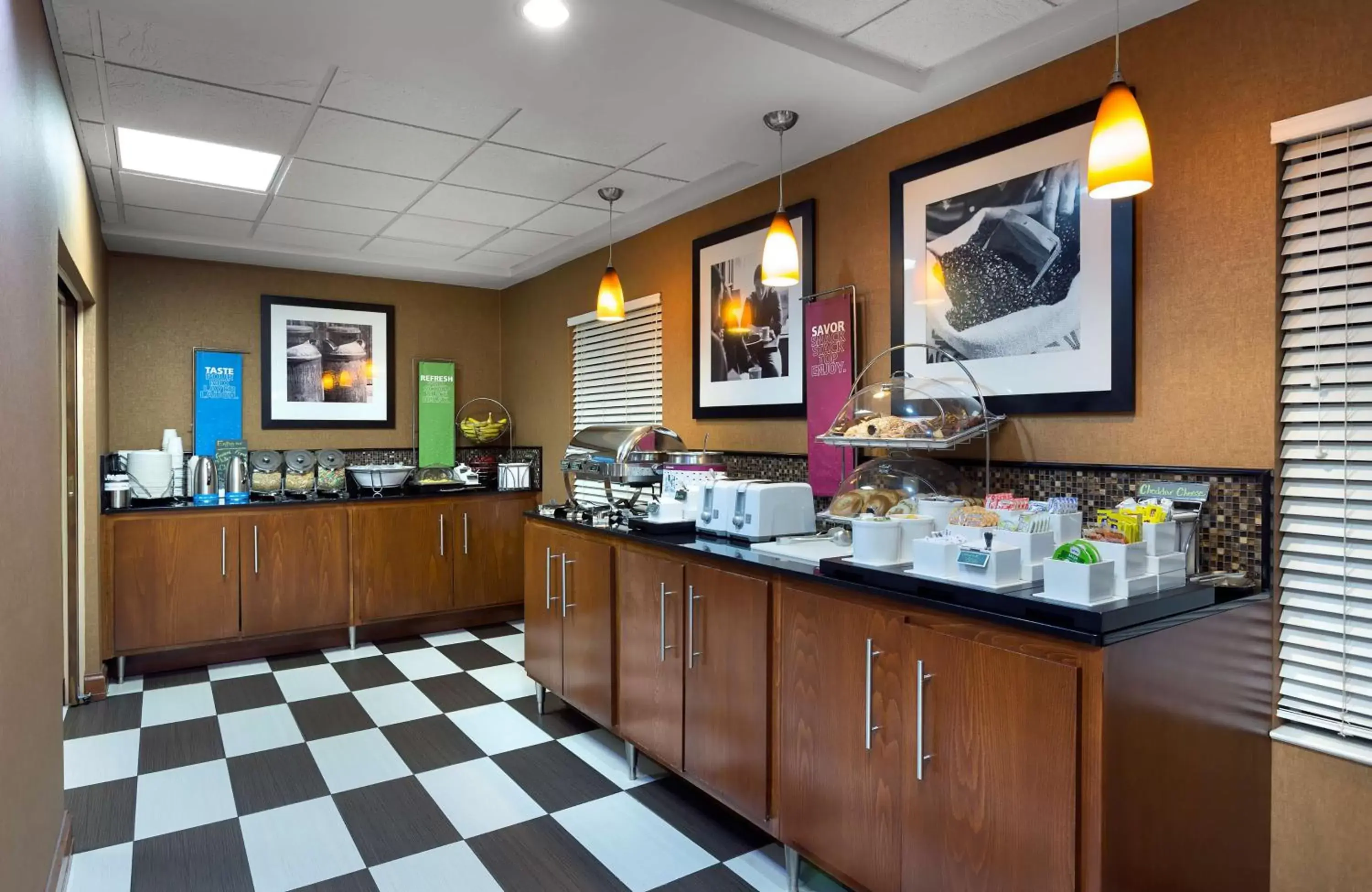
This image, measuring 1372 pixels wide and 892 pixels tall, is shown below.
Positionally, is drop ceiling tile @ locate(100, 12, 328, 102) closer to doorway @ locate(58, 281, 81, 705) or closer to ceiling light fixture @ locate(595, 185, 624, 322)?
ceiling light fixture @ locate(595, 185, 624, 322)

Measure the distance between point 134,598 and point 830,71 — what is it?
4770 millimetres

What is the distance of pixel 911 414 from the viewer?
2836mm

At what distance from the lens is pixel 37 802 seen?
2.15m

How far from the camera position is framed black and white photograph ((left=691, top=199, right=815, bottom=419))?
369 centimetres

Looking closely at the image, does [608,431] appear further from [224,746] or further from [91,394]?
[91,394]

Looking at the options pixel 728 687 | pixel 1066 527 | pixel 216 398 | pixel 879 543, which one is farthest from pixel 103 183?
pixel 1066 527

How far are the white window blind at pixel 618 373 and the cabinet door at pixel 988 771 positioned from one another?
3.00 m

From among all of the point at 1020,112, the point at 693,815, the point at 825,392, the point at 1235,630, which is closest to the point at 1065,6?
the point at 1020,112

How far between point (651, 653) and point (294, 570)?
3163mm

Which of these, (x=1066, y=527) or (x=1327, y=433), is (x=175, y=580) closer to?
(x=1066, y=527)

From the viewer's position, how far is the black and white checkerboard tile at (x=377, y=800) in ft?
8.29

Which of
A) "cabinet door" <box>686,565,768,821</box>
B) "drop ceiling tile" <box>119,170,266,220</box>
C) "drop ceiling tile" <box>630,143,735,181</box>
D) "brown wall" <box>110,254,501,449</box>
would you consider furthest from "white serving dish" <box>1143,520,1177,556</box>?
"brown wall" <box>110,254,501,449</box>

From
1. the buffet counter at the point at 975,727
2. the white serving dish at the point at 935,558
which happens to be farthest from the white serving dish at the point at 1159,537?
the white serving dish at the point at 935,558

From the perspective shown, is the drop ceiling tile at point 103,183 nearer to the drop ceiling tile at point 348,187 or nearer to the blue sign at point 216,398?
the drop ceiling tile at point 348,187
